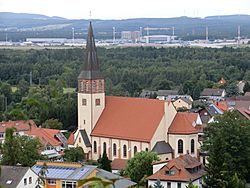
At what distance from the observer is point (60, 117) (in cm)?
5494

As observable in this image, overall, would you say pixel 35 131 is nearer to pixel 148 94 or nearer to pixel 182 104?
pixel 182 104

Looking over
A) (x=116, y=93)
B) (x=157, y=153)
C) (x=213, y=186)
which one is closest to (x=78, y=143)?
(x=157, y=153)

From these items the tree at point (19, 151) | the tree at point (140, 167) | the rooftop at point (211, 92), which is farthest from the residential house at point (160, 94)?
the tree at point (140, 167)

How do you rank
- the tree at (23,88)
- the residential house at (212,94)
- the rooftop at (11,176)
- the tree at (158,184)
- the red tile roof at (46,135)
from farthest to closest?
the residential house at (212,94) → the tree at (23,88) → the red tile roof at (46,135) → the tree at (158,184) → the rooftop at (11,176)

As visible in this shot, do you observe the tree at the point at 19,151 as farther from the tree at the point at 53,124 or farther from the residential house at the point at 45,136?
the tree at the point at 53,124

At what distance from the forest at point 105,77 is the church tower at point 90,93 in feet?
32.5

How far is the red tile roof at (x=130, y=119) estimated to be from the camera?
134ft

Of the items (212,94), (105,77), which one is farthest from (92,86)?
(105,77)

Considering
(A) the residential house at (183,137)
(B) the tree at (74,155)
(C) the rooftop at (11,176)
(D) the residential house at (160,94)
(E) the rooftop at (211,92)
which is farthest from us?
(E) the rooftop at (211,92)

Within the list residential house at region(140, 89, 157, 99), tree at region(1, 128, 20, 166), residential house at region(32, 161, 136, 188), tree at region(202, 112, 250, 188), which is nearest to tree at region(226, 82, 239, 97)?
residential house at region(140, 89, 157, 99)

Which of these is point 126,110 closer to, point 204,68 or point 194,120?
point 194,120

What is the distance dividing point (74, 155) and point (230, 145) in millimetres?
10118

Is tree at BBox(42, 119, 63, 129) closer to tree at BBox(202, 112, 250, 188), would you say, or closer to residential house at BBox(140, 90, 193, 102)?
tree at BBox(202, 112, 250, 188)

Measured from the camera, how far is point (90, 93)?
4381 centimetres
